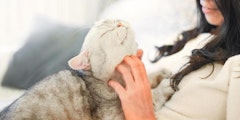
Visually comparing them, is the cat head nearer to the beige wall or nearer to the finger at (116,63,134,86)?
the finger at (116,63,134,86)

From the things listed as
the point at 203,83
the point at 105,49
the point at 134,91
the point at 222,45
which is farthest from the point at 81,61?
the point at 222,45

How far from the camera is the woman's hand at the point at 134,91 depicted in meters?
1.03

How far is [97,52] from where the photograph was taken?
104cm

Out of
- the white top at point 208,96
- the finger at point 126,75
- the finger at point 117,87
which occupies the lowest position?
the white top at point 208,96

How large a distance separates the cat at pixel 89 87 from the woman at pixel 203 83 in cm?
4

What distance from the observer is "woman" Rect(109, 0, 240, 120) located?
1.03 m

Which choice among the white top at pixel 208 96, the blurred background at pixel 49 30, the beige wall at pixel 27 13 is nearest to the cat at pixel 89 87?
the white top at pixel 208 96

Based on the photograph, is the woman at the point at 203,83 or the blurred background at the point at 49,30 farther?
the blurred background at the point at 49,30

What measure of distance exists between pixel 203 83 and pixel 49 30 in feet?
3.38

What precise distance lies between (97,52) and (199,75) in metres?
0.34

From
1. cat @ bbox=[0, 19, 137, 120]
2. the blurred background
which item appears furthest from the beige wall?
cat @ bbox=[0, 19, 137, 120]

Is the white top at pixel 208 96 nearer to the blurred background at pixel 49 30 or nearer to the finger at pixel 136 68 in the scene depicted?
the finger at pixel 136 68

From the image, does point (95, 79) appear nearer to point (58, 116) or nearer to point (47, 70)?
point (58, 116)

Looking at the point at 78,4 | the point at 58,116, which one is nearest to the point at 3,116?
the point at 58,116
